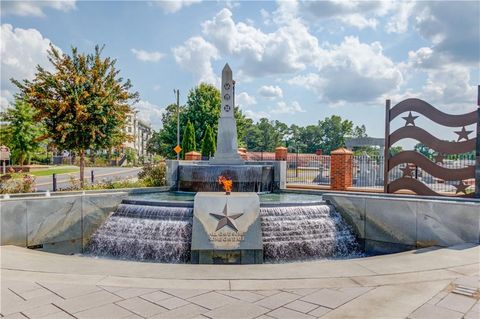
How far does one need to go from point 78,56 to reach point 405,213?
14932 mm

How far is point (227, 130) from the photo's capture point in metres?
16.6

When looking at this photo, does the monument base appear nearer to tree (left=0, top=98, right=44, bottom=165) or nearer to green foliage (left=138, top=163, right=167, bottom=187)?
green foliage (left=138, top=163, right=167, bottom=187)

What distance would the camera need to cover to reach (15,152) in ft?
125

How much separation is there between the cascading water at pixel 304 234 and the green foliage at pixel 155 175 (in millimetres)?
7772

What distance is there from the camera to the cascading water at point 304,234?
27.3 feet

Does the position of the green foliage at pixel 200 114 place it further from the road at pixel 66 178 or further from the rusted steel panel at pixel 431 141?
the rusted steel panel at pixel 431 141

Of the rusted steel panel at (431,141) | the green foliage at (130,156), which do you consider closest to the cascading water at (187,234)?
the rusted steel panel at (431,141)

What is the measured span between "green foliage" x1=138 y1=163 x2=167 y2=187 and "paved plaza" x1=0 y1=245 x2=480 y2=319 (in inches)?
365

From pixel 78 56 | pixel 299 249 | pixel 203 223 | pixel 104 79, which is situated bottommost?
pixel 299 249

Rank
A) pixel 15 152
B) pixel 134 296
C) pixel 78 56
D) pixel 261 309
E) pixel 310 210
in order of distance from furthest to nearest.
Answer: pixel 15 152 → pixel 78 56 → pixel 310 210 → pixel 134 296 → pixel 261 309

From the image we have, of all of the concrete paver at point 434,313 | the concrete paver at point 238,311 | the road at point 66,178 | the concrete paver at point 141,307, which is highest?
the concrete paver at point 434,313

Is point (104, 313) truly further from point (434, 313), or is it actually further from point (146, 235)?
point (146, 235)

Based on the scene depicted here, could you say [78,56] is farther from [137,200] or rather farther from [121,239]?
[121,239]

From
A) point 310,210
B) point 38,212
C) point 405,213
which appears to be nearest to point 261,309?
point 310,210
